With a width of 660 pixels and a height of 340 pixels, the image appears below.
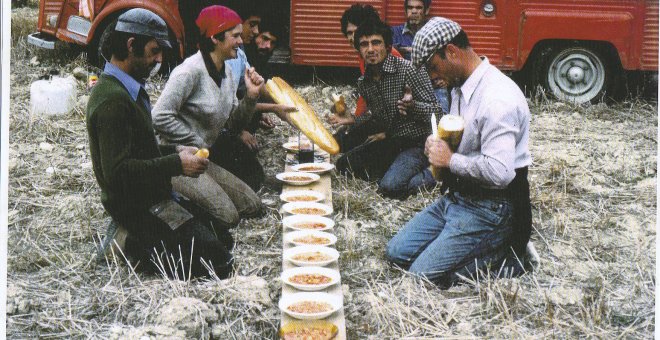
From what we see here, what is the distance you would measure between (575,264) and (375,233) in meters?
1.29

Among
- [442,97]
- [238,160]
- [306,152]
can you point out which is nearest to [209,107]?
[238,160]

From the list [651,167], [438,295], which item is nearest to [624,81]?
[651,167]

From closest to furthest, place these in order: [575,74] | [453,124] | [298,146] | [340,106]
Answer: [453,124] < [340,106] < [298,146] < [575,74]

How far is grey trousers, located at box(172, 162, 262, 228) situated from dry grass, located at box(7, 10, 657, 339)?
124mm

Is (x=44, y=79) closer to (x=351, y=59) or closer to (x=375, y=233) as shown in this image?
(x=351, y=59)

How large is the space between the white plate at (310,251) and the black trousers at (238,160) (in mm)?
1585

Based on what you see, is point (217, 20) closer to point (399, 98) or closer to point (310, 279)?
point (399, 98)

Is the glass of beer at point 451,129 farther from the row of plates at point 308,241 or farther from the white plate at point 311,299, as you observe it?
the white plate at point 311,299

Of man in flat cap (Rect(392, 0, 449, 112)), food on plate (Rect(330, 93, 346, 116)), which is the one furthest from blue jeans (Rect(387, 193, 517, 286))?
man in flat cap (Rect(392, 0, 449, 112))

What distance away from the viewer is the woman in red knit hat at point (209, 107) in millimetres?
4895

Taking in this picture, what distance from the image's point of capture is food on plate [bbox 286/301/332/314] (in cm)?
360

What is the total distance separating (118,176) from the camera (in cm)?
383

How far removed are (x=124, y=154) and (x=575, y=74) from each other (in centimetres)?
613

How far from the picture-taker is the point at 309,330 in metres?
3.47
